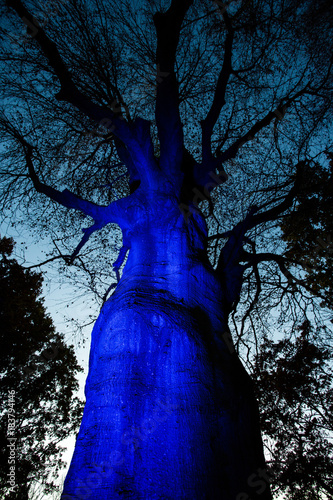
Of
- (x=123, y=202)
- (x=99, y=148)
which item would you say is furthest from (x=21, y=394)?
(x=123, y=202)

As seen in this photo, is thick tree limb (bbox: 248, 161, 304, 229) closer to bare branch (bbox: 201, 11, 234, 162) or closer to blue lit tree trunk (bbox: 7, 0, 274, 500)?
blue lit tree trunk (bbox: 7, 0, 274, 500)

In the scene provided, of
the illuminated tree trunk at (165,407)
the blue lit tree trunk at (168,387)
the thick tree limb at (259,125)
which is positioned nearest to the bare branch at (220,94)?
the thick tree limb at (259,125)

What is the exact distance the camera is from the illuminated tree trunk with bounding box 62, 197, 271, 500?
3.94 ft

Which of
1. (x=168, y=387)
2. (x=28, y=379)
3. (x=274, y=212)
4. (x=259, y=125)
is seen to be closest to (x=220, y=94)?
(x=259, y=125)

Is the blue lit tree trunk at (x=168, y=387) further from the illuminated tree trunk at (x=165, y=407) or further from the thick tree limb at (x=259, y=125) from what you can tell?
the thick tree limb at (x=259, y=125)

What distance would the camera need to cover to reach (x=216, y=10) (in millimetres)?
4059

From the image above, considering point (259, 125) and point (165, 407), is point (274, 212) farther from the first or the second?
point (165, 407)

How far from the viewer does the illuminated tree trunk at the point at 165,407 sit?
1200 millimetres

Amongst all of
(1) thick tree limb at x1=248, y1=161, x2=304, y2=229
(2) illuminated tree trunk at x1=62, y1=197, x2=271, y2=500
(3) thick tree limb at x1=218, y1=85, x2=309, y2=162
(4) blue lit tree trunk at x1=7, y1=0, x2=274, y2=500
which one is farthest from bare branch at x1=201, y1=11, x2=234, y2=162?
(2) illuminated tree trunk at x1=62, y1=197, x2=271, y2=500

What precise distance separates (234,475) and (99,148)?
20.1ft

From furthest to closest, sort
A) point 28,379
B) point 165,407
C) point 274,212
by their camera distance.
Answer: point 28,379, point 274,212, point 165,407

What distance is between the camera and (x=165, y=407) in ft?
4.63

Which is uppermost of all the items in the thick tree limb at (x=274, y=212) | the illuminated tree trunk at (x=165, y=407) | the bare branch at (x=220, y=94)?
the bare branch at (x=220, y=94)

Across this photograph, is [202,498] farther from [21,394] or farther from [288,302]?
[21,394]
